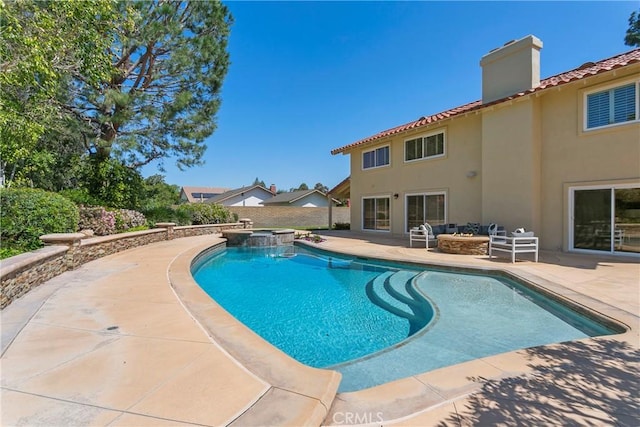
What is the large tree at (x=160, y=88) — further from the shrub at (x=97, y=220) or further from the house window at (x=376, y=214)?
the house window at (x=376, y=214)

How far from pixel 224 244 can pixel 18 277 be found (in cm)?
1100

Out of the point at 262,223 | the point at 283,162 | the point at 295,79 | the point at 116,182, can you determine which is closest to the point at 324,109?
the point at 295,79

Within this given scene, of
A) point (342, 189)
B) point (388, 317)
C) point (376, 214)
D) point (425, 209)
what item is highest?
point (342, 189)

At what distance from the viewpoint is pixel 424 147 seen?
53.5ft

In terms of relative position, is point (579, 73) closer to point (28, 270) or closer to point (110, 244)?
point (28, 270)

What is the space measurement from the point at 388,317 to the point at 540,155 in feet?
32.2

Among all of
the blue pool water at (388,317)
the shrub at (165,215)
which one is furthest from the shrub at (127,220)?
the blue pool water at (388,317)

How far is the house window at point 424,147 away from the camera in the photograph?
15594 mm

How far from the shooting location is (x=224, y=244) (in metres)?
16.3

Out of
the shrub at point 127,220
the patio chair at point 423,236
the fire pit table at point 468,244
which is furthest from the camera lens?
the shrub at point 127,220

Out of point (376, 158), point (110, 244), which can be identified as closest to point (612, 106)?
point (376, 158)

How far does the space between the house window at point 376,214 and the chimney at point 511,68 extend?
7.70m

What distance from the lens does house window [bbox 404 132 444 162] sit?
15.6 metres

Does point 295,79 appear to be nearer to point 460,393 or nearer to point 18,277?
point 18,277
